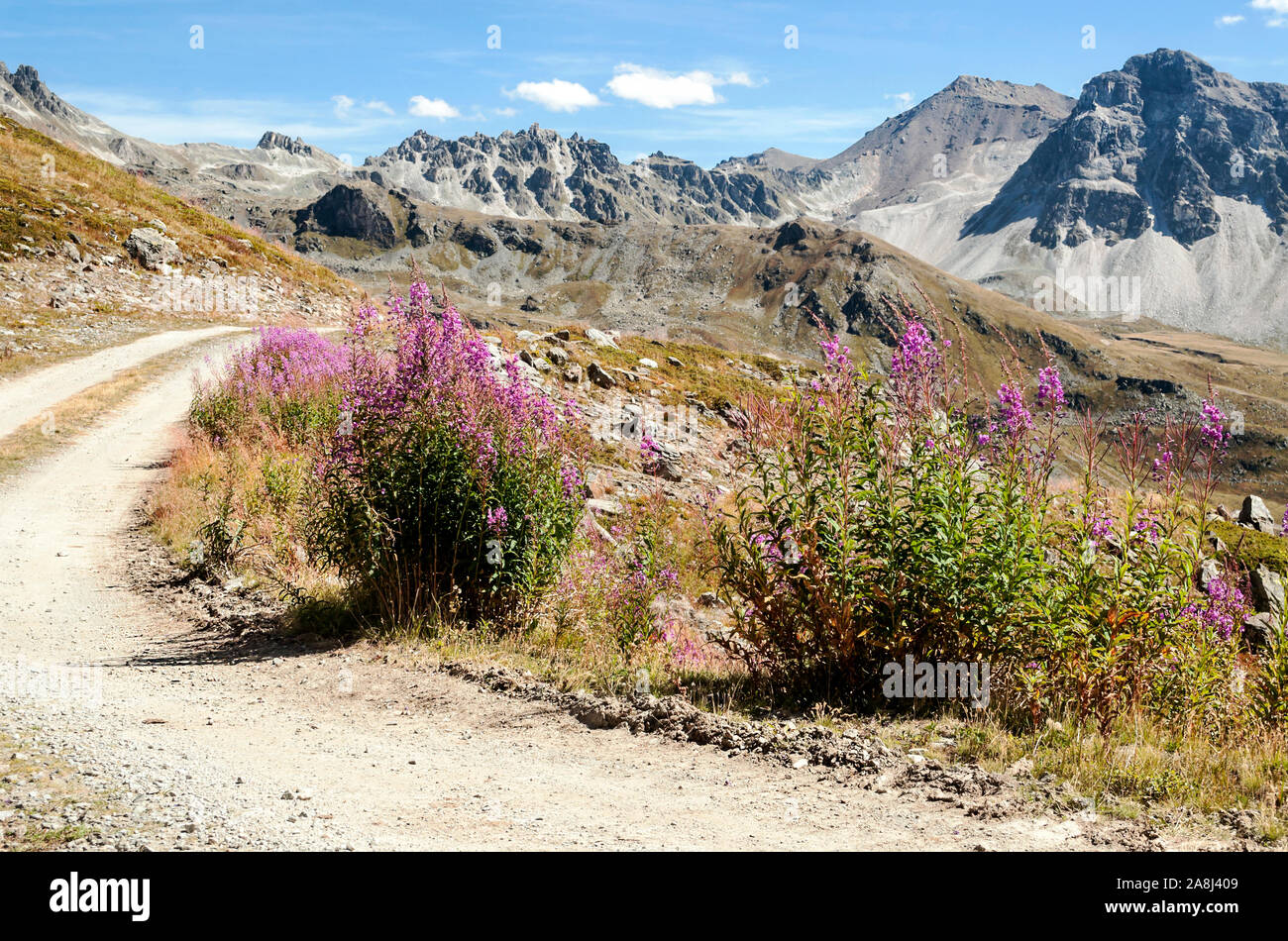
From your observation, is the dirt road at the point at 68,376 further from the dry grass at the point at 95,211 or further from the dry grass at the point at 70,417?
the dry grass at the point at 95,211

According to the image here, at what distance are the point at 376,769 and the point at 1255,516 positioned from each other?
2387cm

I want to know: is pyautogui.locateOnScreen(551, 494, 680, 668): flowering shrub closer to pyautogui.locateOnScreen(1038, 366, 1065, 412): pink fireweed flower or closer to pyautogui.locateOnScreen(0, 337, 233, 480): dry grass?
pyautogui.locateOnScreen(1038, 366, 1065, 412): pink fireweed flower

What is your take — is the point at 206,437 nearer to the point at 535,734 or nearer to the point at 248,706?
the point at 248,706

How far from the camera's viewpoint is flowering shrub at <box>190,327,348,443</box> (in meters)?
15.2

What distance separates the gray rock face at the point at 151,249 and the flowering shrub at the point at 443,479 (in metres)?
31.9

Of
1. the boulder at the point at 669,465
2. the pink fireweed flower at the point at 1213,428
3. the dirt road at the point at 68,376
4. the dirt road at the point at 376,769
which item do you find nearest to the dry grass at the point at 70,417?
the dirt road at the point at 68,376

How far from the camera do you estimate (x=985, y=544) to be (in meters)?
5.76

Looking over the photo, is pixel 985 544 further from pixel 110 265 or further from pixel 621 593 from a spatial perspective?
pixel 110 265

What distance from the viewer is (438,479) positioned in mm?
8289

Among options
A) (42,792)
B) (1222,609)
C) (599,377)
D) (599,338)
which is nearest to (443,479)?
(42,792)

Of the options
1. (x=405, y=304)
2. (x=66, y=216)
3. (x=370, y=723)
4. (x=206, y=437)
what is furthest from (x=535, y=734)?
(x=66, y=216)

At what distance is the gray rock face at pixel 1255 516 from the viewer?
21062 mm

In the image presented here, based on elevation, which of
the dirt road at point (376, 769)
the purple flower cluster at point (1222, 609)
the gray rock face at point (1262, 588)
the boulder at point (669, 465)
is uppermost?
the boulder at point (669, 465)

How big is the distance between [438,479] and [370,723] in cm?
254
